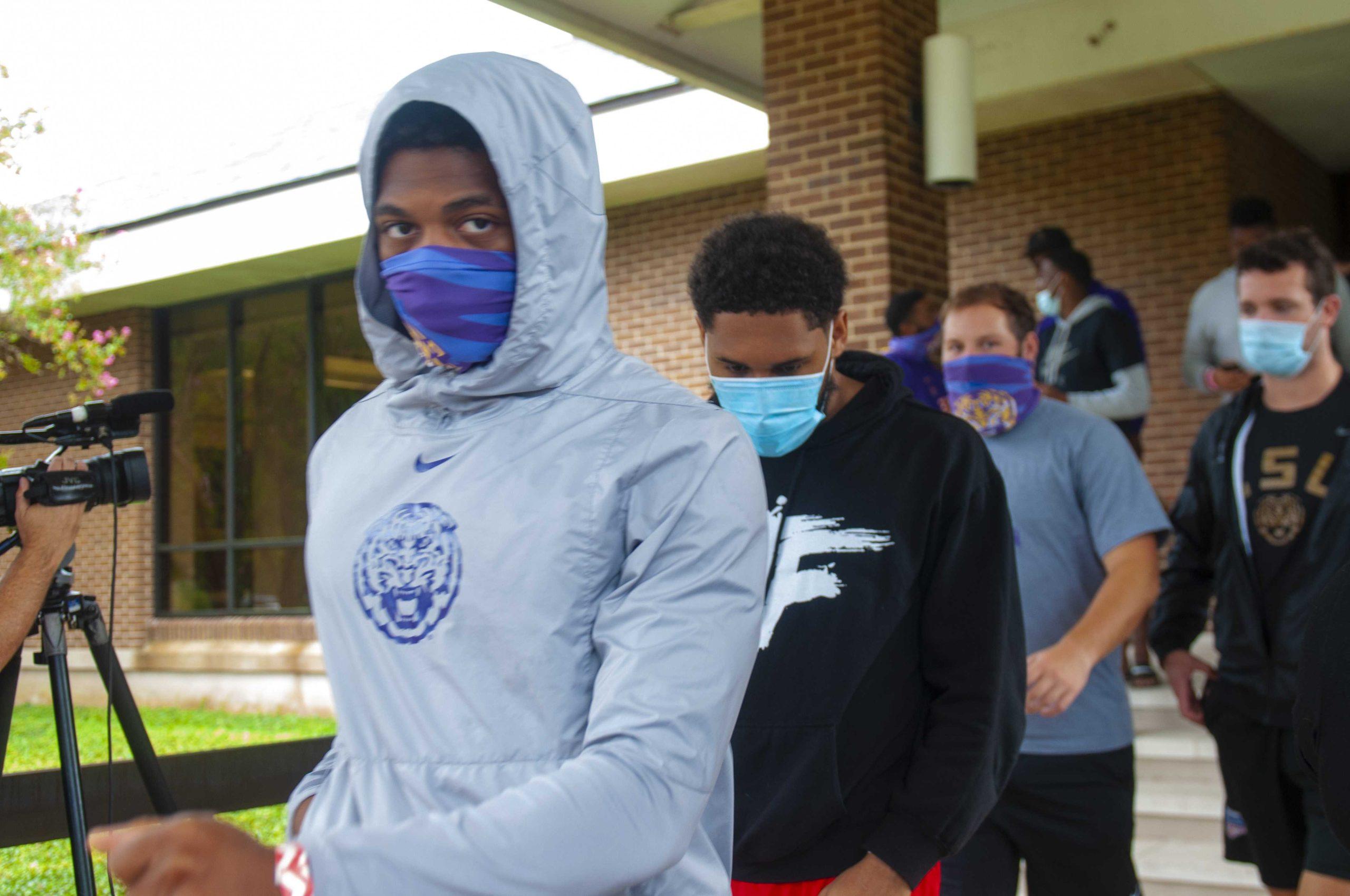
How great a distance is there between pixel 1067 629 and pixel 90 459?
7.55 feet

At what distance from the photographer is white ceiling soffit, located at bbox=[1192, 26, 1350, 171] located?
27.5 ft

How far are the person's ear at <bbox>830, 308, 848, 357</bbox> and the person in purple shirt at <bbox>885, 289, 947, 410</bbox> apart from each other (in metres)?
2.05

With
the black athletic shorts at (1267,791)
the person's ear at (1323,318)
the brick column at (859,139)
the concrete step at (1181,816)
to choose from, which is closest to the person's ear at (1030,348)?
the person's ear at (1323,318)

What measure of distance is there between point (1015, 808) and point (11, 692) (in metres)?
2.33

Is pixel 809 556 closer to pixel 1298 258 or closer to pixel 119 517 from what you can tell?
pixel 1298 258

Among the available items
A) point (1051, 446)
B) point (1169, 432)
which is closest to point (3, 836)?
point (1051, 446)

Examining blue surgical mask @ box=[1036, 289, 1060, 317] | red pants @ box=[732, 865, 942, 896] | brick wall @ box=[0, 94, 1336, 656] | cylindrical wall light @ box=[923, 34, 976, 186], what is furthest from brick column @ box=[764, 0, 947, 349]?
red pants @ box=[732, 865, 942, 896]

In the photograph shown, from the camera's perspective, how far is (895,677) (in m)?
1.96

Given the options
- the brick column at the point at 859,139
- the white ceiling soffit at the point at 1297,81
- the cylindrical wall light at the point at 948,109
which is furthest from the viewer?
the white ceiling soffit at the point at 1297,81

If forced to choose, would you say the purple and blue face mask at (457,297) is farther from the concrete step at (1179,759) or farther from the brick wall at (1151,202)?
the brick wall at (1151,202)

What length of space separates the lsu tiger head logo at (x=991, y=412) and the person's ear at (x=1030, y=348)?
0.16 meters

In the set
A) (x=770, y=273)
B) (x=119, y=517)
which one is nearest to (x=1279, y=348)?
(x=770, y=273)

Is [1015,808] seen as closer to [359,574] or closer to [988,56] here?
[359,574]

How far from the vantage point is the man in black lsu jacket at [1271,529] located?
312 centimetres
